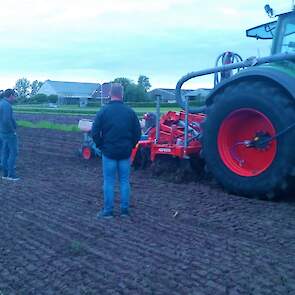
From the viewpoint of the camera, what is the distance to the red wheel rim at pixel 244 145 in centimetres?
694

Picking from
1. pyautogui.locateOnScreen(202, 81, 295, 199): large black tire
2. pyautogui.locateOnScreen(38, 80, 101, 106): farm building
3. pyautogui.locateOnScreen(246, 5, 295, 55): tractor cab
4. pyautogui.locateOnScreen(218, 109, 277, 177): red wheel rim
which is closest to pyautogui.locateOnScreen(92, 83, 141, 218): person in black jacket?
pyautogui.locateOnScreen(202, 81, 295, 199): large black tire

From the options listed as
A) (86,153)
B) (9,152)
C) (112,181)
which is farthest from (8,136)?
(112,181)

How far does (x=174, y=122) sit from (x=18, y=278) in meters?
5.13

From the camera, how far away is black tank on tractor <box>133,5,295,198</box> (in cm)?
646

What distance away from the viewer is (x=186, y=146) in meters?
8.20

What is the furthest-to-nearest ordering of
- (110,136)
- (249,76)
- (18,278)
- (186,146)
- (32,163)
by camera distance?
(32,163) → (186,146) → (249,76) → (110,136) → (18,278)

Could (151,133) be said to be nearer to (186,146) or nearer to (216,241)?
(186,146)

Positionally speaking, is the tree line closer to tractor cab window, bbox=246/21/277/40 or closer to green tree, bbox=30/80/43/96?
green tree, bbox=30/80/43/96

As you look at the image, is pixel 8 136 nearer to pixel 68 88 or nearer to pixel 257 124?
pixel 257 124

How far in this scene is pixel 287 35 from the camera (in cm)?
726

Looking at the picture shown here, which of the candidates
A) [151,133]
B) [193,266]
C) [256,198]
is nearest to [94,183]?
[151,133]

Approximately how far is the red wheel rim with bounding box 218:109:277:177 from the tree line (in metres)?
8.01

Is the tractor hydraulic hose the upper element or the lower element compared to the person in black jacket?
upper

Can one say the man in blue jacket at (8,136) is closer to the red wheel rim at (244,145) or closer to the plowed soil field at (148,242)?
the plowed soil field at (148,242)
